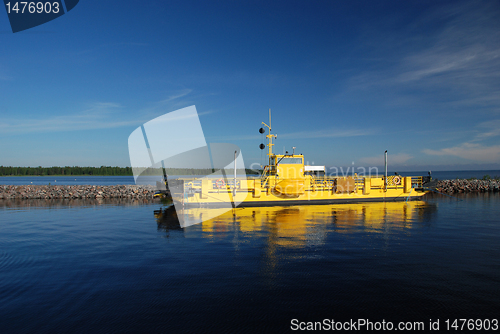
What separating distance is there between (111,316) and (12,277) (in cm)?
505

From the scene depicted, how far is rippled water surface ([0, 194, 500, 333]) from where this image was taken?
6.18 meters

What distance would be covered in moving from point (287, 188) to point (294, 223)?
753 centimetres

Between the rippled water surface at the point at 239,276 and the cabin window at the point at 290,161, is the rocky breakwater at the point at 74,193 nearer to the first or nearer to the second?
the cabin window at the point at 290,161

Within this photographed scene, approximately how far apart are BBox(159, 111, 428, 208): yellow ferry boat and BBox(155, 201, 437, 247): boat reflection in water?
157 cm

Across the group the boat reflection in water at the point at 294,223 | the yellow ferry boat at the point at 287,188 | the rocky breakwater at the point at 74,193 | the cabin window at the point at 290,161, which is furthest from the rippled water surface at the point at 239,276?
the rocky breakwater at the point at 74,193

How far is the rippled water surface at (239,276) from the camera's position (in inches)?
243

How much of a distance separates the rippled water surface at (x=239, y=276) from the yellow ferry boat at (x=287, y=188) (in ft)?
25.2

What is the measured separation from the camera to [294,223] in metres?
16.8

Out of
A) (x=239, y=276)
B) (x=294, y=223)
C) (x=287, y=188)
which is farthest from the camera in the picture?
(x=287, y=188)

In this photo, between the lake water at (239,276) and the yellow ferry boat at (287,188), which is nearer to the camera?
the lake water at (239,276)

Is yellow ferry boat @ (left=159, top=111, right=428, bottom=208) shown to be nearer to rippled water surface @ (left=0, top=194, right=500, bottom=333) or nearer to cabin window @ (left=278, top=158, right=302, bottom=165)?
cabin window @ (left=278, top=158, right=302, bottom=165)

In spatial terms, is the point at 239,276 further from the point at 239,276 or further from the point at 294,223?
the point at 294,223

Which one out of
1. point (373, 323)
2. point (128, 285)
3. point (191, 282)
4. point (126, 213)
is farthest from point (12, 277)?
point (126, 213)

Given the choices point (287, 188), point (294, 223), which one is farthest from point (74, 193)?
point (294, 223)
